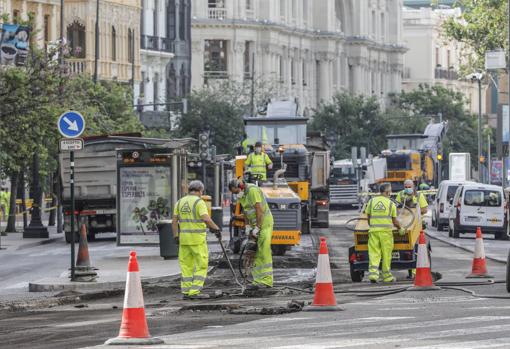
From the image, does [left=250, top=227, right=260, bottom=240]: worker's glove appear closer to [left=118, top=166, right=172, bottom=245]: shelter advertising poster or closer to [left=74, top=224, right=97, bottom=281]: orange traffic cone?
[left=74, top=224, right=97, bottom=281]: orange traffic cone

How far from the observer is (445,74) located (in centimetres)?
15912

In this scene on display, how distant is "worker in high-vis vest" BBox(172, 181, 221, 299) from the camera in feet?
81.5

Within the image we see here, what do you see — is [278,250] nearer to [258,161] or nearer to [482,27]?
[258,161]

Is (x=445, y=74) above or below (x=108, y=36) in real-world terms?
above

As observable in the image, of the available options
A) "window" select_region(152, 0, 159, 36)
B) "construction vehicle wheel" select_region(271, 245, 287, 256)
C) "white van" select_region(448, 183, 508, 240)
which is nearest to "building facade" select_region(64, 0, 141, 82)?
"window" select_region(152, 0, 159, 36)

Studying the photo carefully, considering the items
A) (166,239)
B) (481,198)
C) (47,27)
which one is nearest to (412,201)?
(166,239)

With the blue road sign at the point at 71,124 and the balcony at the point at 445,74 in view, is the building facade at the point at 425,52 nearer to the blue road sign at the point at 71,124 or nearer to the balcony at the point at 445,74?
the balcony at the point at 445,74

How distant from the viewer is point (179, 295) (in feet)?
85.9

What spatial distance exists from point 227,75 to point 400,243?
83634 millimetres

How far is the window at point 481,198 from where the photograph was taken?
52.0 m

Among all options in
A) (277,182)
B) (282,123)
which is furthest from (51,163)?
(277,182)

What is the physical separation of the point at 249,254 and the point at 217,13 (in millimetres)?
88745

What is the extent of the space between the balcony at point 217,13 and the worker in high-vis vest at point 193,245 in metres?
90.0

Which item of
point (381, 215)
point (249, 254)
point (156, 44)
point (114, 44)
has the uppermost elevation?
point (156, 44)
